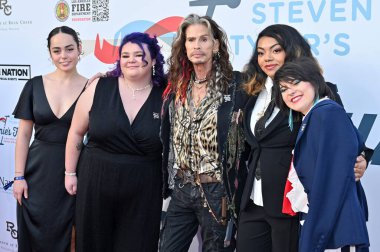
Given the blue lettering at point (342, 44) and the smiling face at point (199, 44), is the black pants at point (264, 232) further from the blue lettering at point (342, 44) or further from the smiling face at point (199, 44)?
the blue lettering at point (342, 44)

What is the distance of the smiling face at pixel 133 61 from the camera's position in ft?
9.14

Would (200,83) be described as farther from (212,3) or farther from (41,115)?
(41,115)

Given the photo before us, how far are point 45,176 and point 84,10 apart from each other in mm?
1360

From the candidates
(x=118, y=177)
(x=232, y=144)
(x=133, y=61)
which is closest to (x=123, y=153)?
(x=118, y=177)

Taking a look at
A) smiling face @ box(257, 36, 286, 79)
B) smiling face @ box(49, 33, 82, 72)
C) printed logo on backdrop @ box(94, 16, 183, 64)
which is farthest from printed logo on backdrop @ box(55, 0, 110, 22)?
smiling face @ box(257, 36, 286, 79)

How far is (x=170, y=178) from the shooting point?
283cm

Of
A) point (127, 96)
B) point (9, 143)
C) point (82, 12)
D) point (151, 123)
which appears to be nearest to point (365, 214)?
point (151, 123)

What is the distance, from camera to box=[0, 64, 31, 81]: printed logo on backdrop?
14.4ft

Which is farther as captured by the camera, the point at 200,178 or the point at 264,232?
the point at 200,178

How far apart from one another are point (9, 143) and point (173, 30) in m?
1.95

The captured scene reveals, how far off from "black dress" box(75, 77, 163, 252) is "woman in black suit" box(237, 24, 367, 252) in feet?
1.89

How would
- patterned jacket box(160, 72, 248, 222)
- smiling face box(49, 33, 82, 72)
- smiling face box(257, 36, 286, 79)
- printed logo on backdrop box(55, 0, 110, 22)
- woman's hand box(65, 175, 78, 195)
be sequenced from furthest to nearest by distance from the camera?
printed logo on backdrop box(55, 0, 110, 22) < smiling face box(49, 33, 82, 72) < woman's hand box(65, 175, 78, 195) < patterned jacket box(160, 72, 248, 222) < smiling face box(257, 36, 286, 79)

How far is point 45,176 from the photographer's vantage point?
326 centimetres

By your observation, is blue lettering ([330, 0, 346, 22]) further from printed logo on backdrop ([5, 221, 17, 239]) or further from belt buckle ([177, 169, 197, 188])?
printed logo on backdrop ([5, 221, 17, 239])
